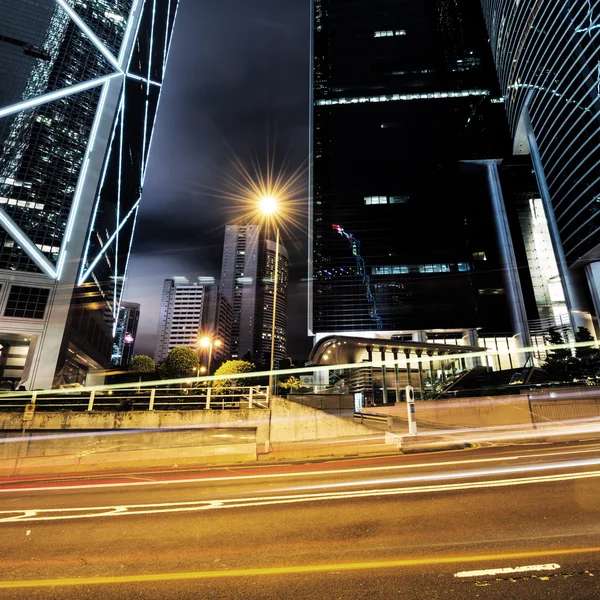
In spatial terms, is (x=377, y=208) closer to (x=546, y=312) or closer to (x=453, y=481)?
(x=546, y=312)

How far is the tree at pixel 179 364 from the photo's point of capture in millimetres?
50197

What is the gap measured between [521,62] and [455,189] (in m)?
24.2

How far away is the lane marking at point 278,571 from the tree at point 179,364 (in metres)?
48.2

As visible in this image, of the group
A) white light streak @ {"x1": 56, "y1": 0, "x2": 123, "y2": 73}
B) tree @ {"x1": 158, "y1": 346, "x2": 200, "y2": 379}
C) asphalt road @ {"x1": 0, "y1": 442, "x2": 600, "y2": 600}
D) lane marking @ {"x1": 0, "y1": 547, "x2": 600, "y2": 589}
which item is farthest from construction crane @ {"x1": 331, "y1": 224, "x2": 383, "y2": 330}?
lane marking @ {"x1": 0, "y1": 547, "x2": 600, "y2": 589}

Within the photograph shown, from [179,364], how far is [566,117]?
69465mm

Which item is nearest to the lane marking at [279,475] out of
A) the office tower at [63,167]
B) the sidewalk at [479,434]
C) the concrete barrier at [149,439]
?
the concrete barrier at [149,439]

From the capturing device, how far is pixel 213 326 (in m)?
185

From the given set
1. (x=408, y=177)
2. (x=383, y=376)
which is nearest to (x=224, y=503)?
(x=383, y=376)

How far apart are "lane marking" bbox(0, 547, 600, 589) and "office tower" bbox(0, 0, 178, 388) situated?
4333cm

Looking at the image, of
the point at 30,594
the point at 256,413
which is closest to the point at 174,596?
the point at 30,594

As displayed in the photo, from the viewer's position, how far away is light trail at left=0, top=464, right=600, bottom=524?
6.64m

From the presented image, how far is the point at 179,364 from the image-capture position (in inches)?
2016

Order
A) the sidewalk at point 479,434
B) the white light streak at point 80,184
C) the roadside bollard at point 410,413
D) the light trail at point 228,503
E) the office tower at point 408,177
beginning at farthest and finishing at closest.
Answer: the office tower at point 408,177 < the white light streak at point 80,184 < the roadside bollard at point 410,413 < the sidewalk at point 479,434 < the light trail at point 228,503

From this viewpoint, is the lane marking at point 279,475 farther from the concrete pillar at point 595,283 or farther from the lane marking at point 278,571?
the concrete pillar at point 595,283
